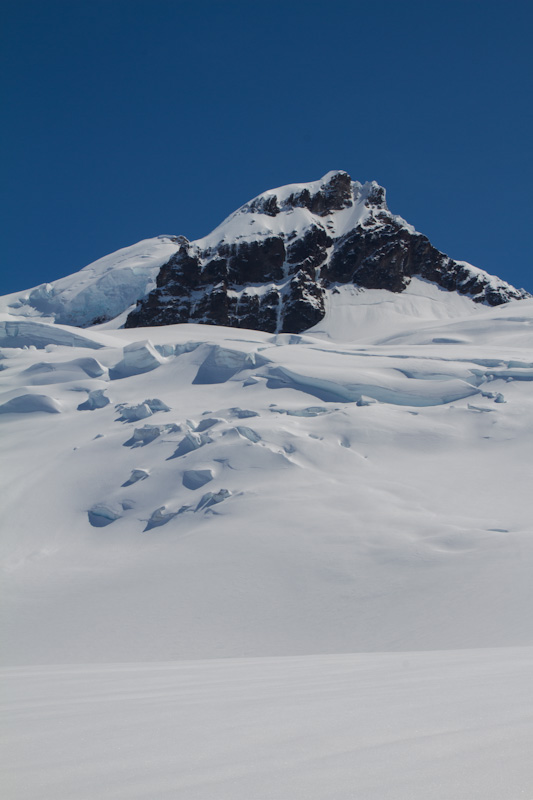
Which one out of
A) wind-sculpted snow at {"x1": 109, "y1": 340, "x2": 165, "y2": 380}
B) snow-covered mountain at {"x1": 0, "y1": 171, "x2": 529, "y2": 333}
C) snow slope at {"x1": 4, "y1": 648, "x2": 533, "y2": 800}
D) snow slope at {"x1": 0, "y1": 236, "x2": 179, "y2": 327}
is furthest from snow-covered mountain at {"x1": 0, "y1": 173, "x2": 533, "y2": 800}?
snow slope at {"x1": 0, "y1": 236, "x2": 179, "y2": 327}

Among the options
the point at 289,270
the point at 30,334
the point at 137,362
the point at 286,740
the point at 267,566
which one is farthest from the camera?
the point at 289,270

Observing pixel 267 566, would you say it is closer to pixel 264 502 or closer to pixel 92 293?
pixel 264 502

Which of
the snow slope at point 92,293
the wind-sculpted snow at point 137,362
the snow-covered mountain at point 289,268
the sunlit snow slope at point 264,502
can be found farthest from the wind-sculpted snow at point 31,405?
the snow slope at point 92,293

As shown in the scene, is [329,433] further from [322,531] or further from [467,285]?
→ [467,285]

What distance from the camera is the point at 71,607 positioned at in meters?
12.1

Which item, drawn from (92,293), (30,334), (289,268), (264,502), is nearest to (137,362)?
(30,334)

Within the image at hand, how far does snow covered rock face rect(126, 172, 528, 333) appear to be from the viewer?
71.6m

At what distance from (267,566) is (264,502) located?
274 centimetres

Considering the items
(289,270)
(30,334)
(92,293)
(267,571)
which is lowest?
(267,571)

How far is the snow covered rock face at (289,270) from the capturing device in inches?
2817

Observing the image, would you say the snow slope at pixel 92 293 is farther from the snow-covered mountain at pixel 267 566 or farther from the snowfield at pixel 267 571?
the snowfield at pixel 267 571

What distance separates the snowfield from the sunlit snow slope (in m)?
0.07

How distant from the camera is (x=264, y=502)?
49.0 feet

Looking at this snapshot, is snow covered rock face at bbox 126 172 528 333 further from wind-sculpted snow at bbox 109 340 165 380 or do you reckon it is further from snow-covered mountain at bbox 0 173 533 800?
wind-sculpted snow at bbox 109 340 165 380
